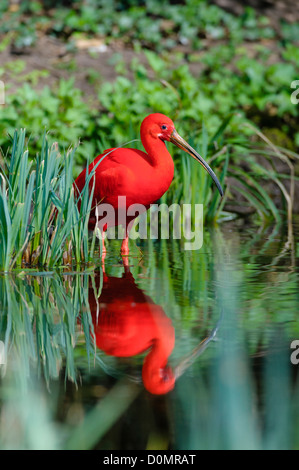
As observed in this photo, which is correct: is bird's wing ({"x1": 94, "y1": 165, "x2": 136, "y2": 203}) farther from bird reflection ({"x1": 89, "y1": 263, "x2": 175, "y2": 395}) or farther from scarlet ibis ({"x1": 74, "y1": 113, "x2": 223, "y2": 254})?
bird reflection ({"x1": 89, "y1": 263, "x2": 175, "y2": 395})

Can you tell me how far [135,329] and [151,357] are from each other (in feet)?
1.13

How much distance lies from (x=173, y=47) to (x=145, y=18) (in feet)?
2.14

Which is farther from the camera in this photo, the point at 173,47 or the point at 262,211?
the point at 173,47

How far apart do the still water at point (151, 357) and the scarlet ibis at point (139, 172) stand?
38cm

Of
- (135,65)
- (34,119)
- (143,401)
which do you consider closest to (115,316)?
(143,401)

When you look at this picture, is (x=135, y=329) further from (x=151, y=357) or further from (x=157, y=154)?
(x=157, y=154)

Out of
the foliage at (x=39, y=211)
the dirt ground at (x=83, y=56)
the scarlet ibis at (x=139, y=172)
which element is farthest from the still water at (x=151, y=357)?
the dirt ground at (x=83, y=56)

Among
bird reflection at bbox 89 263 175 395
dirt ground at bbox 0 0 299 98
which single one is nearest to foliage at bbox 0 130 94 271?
bird reflection at bbox 89 263 175 395

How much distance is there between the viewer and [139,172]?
433cm

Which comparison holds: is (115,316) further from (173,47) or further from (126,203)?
(173,47)

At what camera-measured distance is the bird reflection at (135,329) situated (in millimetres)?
2531

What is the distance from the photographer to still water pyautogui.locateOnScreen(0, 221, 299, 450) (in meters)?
2.11

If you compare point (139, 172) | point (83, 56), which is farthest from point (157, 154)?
point (83, 56)

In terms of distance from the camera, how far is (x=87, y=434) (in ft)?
6.82
